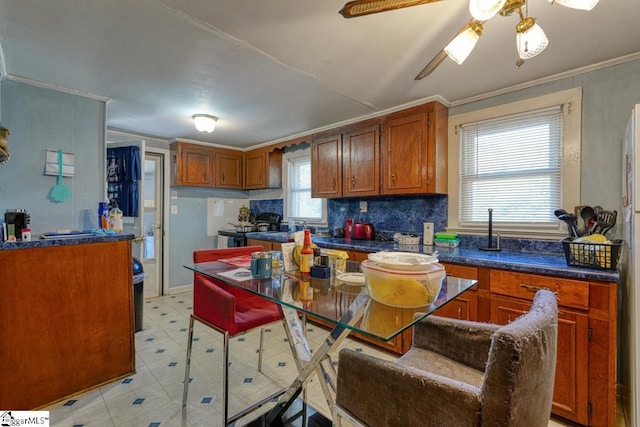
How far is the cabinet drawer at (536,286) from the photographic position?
1.62m

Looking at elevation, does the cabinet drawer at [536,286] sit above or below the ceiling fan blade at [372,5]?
below

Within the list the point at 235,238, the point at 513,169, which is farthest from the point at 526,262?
the point at 235,238

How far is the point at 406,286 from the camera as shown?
107 centimetres

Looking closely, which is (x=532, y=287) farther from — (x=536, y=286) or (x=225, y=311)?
(x=225, y=311)

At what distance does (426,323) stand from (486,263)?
88 cm

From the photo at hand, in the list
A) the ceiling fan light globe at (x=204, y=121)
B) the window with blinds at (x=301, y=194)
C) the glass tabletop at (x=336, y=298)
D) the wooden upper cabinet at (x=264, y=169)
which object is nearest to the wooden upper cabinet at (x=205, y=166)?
the wooden upper cabinet at (x=264, y=169)

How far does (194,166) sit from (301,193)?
1.63 m

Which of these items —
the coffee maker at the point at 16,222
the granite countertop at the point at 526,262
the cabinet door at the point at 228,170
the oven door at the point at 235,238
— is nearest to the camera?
the granite countertop at the point at 526,262

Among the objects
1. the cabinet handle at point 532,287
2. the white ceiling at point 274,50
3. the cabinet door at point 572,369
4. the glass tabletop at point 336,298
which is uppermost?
the white ceiling at point 274,50

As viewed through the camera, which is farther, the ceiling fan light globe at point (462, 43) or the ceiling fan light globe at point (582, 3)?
the ceiling fan light globe at point (462, 43)

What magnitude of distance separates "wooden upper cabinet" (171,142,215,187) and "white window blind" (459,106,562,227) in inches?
137

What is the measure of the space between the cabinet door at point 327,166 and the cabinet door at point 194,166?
1753 millimetres

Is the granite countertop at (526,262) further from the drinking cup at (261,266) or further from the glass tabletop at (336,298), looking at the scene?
the drinking cup at (261,266)

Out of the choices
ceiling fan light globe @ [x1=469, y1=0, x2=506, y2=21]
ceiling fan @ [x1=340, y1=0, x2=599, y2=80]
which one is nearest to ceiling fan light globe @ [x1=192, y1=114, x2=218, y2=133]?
ceiling fan @ [x1=340, y1=0, x2=599, y2=80]
